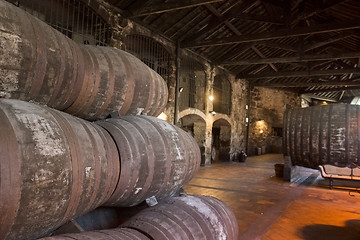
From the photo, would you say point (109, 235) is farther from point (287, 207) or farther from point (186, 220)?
point (287, 207)

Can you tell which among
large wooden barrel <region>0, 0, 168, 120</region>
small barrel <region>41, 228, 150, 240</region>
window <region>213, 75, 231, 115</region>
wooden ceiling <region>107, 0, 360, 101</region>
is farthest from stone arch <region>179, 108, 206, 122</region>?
small barrel <region>41, 228, 150, 240</region>

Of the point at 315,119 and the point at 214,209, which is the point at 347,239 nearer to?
the point at 214,209

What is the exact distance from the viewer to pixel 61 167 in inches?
53.8

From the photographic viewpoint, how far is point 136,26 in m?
7.60

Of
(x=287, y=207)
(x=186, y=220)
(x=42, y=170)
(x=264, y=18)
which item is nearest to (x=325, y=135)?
(x=287, y=207)

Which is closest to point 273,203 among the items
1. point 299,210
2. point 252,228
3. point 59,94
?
point 299,210

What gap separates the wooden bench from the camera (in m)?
6.17

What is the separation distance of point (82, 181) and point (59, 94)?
1000 millimetres

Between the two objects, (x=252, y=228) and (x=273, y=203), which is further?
(x=273, y=203)

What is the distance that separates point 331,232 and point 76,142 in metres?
3.64

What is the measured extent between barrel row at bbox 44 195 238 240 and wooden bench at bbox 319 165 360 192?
16.4 feet

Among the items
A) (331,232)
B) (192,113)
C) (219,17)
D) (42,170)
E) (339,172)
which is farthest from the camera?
(192,113)

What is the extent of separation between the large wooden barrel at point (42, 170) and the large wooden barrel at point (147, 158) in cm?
35

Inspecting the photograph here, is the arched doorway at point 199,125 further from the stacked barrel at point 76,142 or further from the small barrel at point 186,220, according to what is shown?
the small barrel at point 186,220
